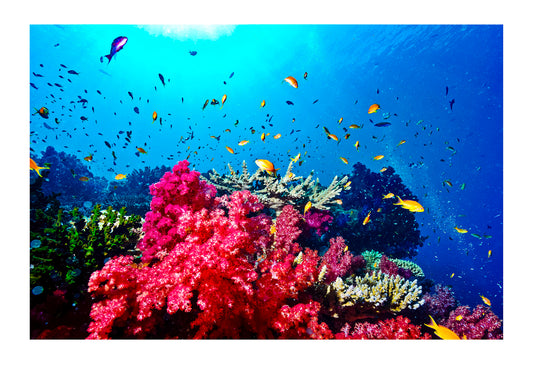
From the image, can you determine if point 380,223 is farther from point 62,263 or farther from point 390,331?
point 62,263

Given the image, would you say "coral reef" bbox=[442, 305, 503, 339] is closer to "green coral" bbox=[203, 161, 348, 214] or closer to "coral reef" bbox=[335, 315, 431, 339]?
"coral reef" bbox=[335, 315, 431, 339]

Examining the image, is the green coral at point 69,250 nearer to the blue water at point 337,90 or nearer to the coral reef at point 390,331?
the blue water at point 337,90

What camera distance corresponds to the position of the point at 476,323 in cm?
349

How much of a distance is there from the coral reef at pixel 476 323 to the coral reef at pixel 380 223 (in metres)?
3.07

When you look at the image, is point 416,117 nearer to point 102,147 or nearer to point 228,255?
point 228,255

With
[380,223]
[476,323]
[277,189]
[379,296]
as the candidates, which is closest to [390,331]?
[379,296]

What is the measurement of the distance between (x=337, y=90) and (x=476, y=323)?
188 ft

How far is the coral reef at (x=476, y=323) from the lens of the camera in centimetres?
337

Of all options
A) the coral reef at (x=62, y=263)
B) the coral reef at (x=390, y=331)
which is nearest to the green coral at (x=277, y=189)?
the coral reef at (x=62, y=263)
